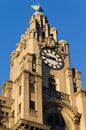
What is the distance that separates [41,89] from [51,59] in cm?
825

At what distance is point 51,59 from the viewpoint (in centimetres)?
6012

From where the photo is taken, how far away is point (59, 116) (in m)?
53.8

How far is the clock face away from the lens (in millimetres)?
59362

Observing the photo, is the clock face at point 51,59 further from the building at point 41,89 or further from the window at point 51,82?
the window at point 51,82

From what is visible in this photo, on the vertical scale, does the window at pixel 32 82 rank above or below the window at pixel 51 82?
below

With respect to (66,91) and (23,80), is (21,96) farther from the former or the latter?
(66,91)

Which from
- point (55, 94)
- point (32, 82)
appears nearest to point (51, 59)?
point (55, 94)

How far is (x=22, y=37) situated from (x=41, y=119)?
19170 mm

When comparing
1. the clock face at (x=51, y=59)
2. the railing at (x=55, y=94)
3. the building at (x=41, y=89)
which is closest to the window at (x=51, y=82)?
the building at (x=41, y=89)

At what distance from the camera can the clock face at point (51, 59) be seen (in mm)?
59362

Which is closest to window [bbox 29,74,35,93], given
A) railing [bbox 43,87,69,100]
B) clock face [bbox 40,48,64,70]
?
railing [bbox 43,87,69,100]

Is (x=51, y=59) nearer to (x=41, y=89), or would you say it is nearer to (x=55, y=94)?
(x=55, y=94)

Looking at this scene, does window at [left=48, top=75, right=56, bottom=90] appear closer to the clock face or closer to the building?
the building

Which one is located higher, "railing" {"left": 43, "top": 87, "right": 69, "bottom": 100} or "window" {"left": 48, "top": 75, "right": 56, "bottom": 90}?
"window" {"left": 48, "top": 75, "right": 56, "bottom": 90}
